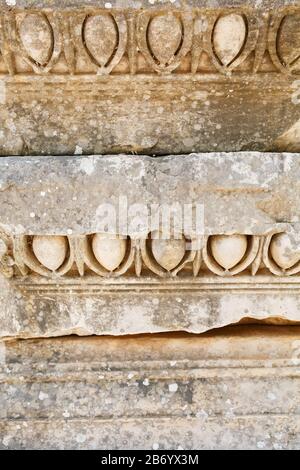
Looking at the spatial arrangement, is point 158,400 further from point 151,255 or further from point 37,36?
point 37,36

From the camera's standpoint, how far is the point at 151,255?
118 cm

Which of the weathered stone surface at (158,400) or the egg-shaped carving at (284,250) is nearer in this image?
the egg-shaped carving at (284,250)

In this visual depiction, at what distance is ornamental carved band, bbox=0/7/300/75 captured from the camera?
1053 mm

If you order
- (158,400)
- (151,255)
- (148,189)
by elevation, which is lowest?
(158,400)

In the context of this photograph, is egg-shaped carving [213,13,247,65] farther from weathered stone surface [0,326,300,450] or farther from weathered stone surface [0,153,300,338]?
weathered stone surface [0,326,300,450]

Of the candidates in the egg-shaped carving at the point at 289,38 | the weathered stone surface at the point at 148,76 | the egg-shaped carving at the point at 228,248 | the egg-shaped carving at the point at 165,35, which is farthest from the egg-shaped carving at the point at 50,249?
the egg-shaped carving at the point at 289,38

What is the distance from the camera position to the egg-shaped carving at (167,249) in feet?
3.79

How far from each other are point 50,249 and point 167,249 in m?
0.29

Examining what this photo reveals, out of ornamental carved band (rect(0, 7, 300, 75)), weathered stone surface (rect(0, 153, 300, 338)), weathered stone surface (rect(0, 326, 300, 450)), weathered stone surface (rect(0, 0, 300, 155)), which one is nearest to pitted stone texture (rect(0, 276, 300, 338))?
weathered stone surface (rect(0, 153, 300, 338))

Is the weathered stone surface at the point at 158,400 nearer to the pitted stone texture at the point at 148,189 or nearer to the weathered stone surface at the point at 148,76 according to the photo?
the pitted stone texture at the point at 148,189

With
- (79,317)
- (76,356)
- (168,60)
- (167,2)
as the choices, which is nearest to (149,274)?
(79,317)

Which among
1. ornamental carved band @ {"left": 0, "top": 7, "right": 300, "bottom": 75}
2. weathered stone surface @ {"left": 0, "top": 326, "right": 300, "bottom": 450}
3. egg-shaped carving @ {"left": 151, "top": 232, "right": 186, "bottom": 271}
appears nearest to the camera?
ornamental carved band @ {"left": 0, "top": 7, "right": 300, "bottom": 75}

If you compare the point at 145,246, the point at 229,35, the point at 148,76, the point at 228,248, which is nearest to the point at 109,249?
the point at 145,246

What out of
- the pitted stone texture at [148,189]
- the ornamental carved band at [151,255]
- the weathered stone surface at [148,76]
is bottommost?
the ornamental carved band at [151,255]
